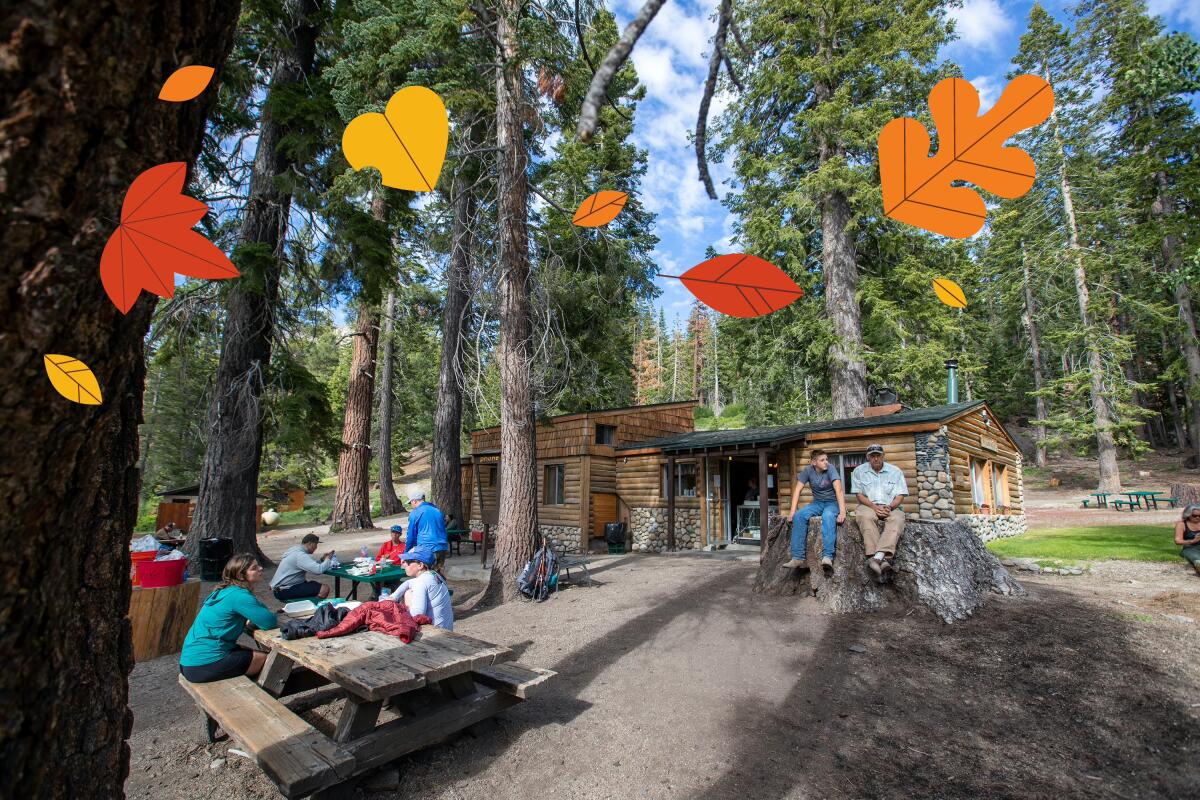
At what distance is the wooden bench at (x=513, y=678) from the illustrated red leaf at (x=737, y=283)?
3.19 m

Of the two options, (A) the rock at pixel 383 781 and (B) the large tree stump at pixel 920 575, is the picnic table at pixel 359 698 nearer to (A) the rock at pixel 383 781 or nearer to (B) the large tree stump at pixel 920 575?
(A) the rock at pixel 383 781

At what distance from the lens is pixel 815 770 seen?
333 centimetres

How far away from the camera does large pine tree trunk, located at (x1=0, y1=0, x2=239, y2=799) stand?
1.21 meters

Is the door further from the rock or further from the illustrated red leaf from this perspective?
the illustrated red leaf

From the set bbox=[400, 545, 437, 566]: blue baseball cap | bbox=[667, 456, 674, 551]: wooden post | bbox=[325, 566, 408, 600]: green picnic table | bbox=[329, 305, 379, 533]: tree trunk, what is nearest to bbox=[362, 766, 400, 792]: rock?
bbox=[400, 545, 437, 566]: blue baseball cap

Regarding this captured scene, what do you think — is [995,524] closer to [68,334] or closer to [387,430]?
[68,334]

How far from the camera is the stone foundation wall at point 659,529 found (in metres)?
15.3

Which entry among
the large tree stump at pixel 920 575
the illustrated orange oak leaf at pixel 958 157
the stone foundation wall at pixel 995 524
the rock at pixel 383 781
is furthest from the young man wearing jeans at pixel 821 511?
the stone foundation wall at pixel 995 524

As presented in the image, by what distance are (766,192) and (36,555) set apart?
1822 centimetres

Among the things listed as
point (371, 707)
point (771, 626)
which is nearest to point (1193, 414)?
point (771, 626)

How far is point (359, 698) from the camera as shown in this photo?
3.29 meters

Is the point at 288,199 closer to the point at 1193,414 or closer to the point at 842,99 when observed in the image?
the point at 842,99

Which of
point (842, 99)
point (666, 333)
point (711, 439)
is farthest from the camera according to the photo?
point (666, 333)

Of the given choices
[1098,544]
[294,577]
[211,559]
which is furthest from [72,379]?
[1098,544]
